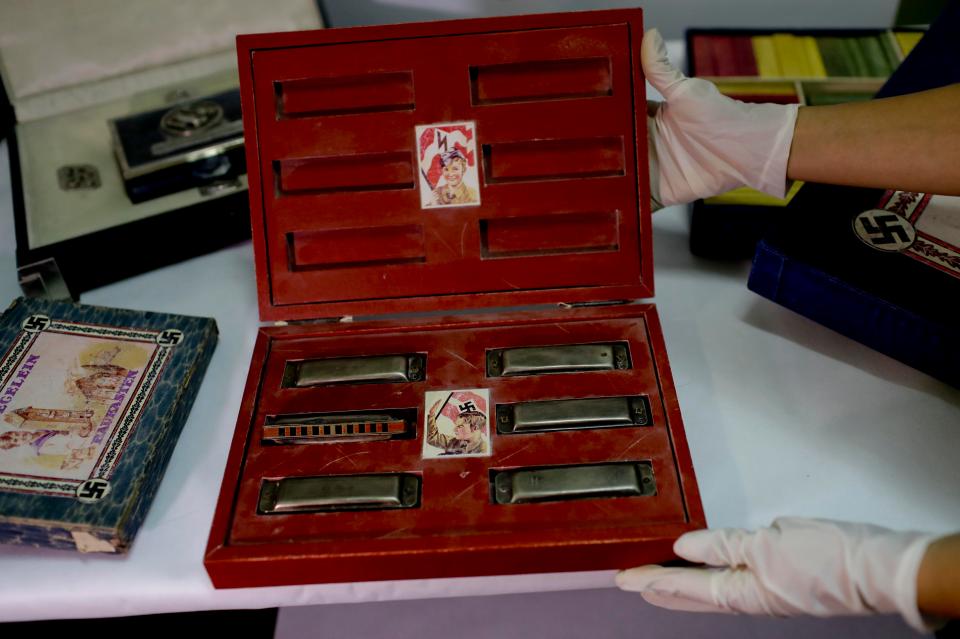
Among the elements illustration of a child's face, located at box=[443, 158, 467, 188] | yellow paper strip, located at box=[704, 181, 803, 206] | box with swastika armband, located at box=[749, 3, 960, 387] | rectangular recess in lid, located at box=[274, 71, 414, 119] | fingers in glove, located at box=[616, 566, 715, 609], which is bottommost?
fingers in glove, located at box=[616, 566, 715, 609]

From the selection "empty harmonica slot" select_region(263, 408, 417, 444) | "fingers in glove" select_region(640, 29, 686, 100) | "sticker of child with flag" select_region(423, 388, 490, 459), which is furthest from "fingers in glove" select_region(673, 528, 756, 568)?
"fingers in glove" select_region(640, 29, 686, 100)

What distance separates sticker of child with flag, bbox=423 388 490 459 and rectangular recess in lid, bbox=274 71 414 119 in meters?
0.40

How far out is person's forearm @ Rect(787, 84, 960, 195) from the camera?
39.0 inches

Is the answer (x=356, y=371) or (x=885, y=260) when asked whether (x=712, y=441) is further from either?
(x=356, y=371)

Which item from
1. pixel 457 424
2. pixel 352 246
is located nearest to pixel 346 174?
pixel 352 246

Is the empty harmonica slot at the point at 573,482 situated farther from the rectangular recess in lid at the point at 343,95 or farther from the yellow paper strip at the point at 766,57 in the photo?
the yellow paper strip at the point at 766,57

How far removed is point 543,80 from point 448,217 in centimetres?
23

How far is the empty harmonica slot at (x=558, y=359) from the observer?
1.05 metres

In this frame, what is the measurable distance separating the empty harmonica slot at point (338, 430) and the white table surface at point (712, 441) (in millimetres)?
137

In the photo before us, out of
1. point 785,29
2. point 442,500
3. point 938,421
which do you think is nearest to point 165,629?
point 442,500

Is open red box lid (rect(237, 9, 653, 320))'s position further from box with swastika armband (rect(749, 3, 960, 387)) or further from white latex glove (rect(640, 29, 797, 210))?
box with swastika armband (rect(749, 3, 960, 387))

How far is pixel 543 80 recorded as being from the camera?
1.08 meters

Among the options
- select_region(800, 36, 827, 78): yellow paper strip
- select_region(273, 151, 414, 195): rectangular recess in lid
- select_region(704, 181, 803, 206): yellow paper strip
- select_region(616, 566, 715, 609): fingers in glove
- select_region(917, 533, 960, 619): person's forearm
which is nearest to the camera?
select_region(917, 533, 960, 619): person's forearm

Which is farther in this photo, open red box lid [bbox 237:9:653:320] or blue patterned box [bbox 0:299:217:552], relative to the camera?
open red box lid [bbox 237:9:653:320]
